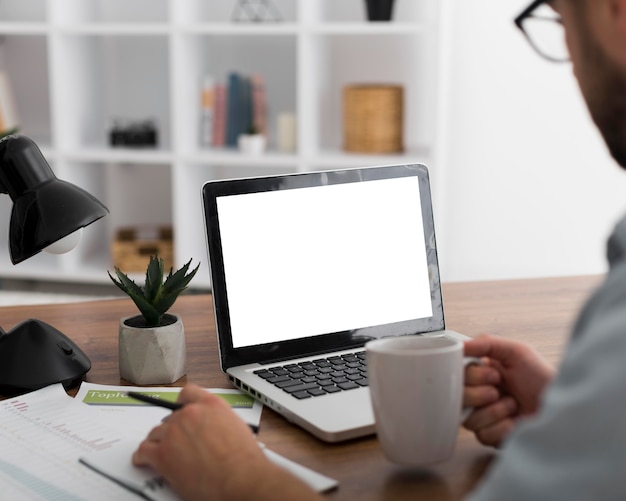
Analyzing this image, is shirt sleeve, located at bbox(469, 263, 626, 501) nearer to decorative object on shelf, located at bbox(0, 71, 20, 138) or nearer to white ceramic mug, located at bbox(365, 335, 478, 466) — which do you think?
white ceramic mug, located at bbox(365, 335, 478, 466)

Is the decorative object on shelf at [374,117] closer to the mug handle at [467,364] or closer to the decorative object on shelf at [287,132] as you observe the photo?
the decorative object on shelf at [287,132]

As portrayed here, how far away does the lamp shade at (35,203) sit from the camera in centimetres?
104

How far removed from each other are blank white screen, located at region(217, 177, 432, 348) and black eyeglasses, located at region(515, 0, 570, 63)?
363 millimetres

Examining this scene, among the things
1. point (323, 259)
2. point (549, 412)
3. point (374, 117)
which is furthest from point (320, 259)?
point (374, 117)

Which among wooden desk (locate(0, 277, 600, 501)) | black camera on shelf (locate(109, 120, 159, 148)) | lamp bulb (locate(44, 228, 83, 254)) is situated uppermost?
black camera on shelf (locate(109, 120, 159, 148))

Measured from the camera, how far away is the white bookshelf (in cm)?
327

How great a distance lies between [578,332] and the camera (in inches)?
24.6

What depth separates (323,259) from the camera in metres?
1.21

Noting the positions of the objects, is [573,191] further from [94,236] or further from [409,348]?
[409,348]

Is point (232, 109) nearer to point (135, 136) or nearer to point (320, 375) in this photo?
point (135, 136)

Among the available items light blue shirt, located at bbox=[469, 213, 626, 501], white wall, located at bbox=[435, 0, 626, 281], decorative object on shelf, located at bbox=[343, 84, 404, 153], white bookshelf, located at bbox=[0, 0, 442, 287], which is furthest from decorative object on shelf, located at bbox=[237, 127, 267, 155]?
light blue shirt, located at bbox=[469, 213, 626, 501]

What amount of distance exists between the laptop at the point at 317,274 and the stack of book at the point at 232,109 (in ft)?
7.14

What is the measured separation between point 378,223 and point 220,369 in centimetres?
29

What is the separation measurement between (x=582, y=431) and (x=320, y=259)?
2.31 ft
